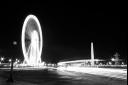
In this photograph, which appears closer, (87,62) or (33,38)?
(33,38)

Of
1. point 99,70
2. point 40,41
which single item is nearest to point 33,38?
point 40,41

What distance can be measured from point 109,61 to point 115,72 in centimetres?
14063

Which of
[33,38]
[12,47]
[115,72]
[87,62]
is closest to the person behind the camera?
[12,47]

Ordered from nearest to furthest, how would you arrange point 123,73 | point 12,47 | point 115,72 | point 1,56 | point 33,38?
point 12,47 → point 123,73 → point 115,72 → point 33,38 → point 1,56

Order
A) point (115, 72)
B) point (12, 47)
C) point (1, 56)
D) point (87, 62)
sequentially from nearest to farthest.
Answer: point (12, 47) < point (115, 72) < point (1, 56) < point (87, 62)

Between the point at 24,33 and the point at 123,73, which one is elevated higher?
the point at 24,33

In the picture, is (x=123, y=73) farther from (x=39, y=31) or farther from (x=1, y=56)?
(x=1, y=56)

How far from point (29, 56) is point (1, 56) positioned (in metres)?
89.5

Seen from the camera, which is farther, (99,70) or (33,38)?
(33,38)

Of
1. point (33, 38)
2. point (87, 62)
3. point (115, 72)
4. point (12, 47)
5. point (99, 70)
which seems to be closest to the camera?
point (12, 47)

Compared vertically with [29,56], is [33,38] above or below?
above

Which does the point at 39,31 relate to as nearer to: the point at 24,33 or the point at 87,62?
the point at 24,33

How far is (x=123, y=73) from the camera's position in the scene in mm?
24578

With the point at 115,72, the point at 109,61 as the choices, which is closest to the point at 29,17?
the point at 115,72
